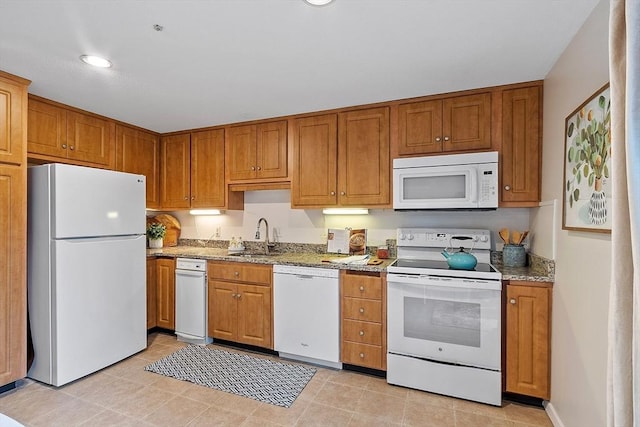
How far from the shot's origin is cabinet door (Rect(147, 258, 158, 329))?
331 cm

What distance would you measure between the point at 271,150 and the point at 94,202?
160cm

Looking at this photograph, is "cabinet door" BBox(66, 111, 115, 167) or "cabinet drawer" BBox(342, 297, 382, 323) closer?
"cabinet drawer" BBox(342, 297, 382, 323)

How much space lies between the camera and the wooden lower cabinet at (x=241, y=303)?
2869 millimetres

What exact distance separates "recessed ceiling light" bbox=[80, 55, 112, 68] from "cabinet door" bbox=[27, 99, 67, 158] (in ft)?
3.31

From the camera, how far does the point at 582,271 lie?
5.24 feet

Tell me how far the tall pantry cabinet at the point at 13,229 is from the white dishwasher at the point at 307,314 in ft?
6.14

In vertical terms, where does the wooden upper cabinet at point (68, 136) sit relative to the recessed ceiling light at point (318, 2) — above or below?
below

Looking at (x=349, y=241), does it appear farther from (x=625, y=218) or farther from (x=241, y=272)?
(x=625, y=218)

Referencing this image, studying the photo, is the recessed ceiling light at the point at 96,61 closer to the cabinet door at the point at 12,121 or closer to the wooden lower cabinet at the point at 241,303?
the cabinet door at the point at 12,121

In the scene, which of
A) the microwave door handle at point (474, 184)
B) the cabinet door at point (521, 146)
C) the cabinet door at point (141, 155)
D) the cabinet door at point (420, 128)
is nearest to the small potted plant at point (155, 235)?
the cabinet door at point (141, 155)

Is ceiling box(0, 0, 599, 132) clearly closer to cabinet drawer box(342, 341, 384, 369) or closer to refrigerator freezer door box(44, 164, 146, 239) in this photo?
refrigerator freezer door box(44, 164, 146, 239)

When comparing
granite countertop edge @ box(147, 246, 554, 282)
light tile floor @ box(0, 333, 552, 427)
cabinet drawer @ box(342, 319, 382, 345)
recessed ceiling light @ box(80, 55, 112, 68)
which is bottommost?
light tile floor @ box(0, 333, 552, 427)

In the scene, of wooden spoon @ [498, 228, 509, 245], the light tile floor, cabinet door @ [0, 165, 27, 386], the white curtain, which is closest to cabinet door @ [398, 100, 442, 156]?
wooden spoon @ [498, 228, 509, 245]

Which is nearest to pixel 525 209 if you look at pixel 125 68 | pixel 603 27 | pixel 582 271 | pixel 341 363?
pixel 582 271
